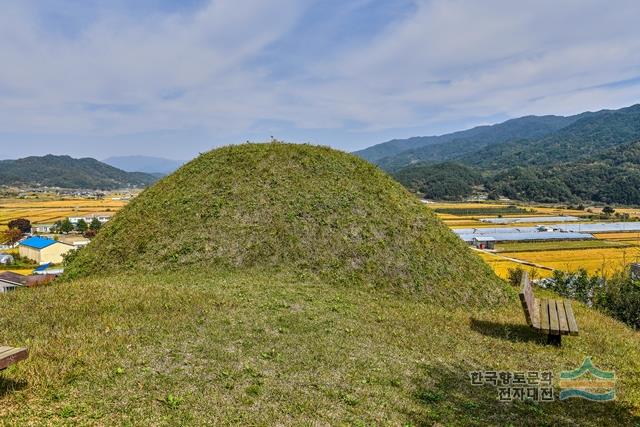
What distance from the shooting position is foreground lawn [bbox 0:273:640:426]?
544 cm

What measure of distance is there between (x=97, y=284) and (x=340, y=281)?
25.1 feet

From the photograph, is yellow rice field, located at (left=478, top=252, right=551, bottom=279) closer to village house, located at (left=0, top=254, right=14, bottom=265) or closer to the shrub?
the shrub

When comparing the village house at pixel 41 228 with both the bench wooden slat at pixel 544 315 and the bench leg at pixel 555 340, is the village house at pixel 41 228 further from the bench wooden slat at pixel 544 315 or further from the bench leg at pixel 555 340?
the bench leg at pixel 555 340

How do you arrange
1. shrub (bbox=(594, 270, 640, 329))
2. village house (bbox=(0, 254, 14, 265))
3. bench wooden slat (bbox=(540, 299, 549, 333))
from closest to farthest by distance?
1. bench wooden slat (bbox=(540, 299, 549, 333))
2. shrub (bbox=(594, 270, 640, 329))
3. village house (bbox=(0, 254, 14, 265))

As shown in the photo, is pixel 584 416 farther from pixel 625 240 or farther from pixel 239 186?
pixel 625 240


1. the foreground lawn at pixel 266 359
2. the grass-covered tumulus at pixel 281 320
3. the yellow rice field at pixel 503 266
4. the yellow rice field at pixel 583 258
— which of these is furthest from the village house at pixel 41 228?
the yellow rice field at pixel 583 258

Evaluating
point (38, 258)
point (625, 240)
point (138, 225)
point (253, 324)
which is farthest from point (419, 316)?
point (625, 240)

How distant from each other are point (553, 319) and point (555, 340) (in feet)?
1.75

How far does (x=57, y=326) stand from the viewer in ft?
25.9

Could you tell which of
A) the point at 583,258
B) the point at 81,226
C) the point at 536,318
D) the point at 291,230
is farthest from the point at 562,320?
the point at 81,226

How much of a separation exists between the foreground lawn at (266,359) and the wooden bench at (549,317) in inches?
19.1

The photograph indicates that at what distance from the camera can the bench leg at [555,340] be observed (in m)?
9.33

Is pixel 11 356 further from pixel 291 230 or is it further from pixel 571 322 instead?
pixel 291 230

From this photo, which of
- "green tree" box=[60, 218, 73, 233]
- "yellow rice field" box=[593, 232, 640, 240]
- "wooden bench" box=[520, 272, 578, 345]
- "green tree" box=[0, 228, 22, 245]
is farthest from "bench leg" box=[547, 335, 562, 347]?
"green tree" box=[60, 218, 73, 233]
